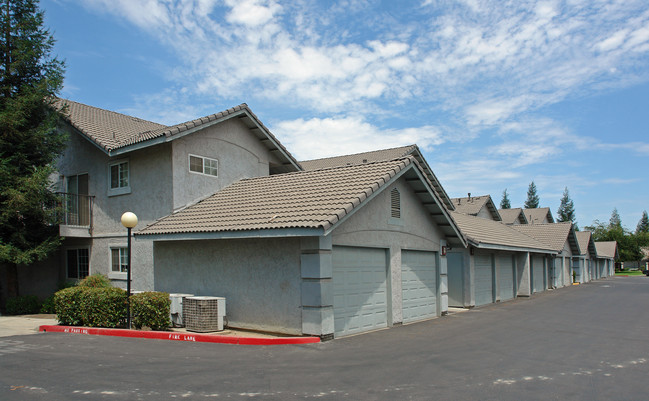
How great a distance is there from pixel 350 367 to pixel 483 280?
15.4 meters

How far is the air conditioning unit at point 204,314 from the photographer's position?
12344mm

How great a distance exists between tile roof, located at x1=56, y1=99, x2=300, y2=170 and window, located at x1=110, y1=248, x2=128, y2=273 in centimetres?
359

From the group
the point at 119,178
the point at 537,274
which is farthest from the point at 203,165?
the point at 537,274

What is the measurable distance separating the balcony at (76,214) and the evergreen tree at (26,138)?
467 mm

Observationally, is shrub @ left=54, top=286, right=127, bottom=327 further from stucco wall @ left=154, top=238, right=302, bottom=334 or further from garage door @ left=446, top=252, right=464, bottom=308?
garage door @ left=446, top=252, right=464, bottom=308

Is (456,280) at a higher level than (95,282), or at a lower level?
lower

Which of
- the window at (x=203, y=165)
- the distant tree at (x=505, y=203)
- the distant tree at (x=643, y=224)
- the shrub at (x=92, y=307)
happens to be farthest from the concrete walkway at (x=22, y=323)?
the distant tree at (x=643, y=224)

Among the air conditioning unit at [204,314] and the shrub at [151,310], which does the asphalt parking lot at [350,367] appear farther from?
the air conditioning unit at [204,314]

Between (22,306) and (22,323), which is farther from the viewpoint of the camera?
(22,306)

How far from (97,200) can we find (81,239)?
5.66 ft

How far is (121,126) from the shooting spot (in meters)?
20.4

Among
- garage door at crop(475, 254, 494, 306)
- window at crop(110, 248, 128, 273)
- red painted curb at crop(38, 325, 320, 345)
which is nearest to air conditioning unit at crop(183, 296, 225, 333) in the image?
red painted curb at crop(38, 325, 320, 345)

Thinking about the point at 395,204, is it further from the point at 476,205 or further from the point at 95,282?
the point at 476,205

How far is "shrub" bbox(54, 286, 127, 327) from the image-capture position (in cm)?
1309
